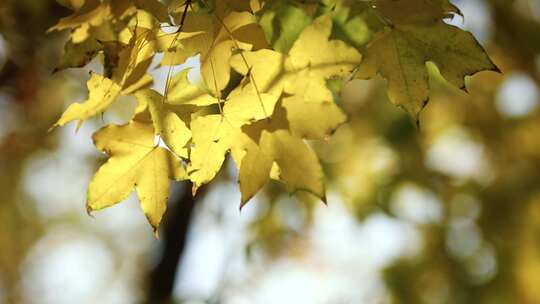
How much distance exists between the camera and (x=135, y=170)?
79 centimetres

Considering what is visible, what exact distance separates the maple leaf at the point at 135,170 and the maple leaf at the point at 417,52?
28cm

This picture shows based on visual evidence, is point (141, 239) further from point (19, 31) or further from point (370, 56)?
point (370, 56)

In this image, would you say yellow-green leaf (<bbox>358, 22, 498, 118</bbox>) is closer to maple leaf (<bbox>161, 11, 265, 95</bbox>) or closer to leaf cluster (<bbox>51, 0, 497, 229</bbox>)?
leaf cluster (<bbox>51, 0, 497, 229</bbox>)

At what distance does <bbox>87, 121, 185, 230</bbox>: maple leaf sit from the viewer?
2.51 ft

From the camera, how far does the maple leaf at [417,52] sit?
748mm

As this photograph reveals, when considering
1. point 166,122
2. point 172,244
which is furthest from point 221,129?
point 172,244

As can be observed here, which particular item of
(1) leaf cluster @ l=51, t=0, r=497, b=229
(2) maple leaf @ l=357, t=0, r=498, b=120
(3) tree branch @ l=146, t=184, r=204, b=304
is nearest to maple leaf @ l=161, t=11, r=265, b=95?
(1) leaf cluster @ l=51, t=0, r=497, b=229

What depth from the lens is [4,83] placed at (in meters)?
1.87

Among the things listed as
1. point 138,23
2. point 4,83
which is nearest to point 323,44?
point 138,23

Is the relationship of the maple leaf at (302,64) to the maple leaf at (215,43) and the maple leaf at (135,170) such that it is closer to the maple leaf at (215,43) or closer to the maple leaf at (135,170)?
the maple leaf at (215,43)

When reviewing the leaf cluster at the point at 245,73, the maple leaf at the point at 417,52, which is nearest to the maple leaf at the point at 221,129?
the leaf cluster at the point at 245,73

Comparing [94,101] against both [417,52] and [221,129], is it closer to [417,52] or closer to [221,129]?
[221,129]

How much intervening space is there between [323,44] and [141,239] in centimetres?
378

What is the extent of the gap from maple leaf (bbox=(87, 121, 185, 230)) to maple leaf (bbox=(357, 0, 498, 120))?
0.28m
